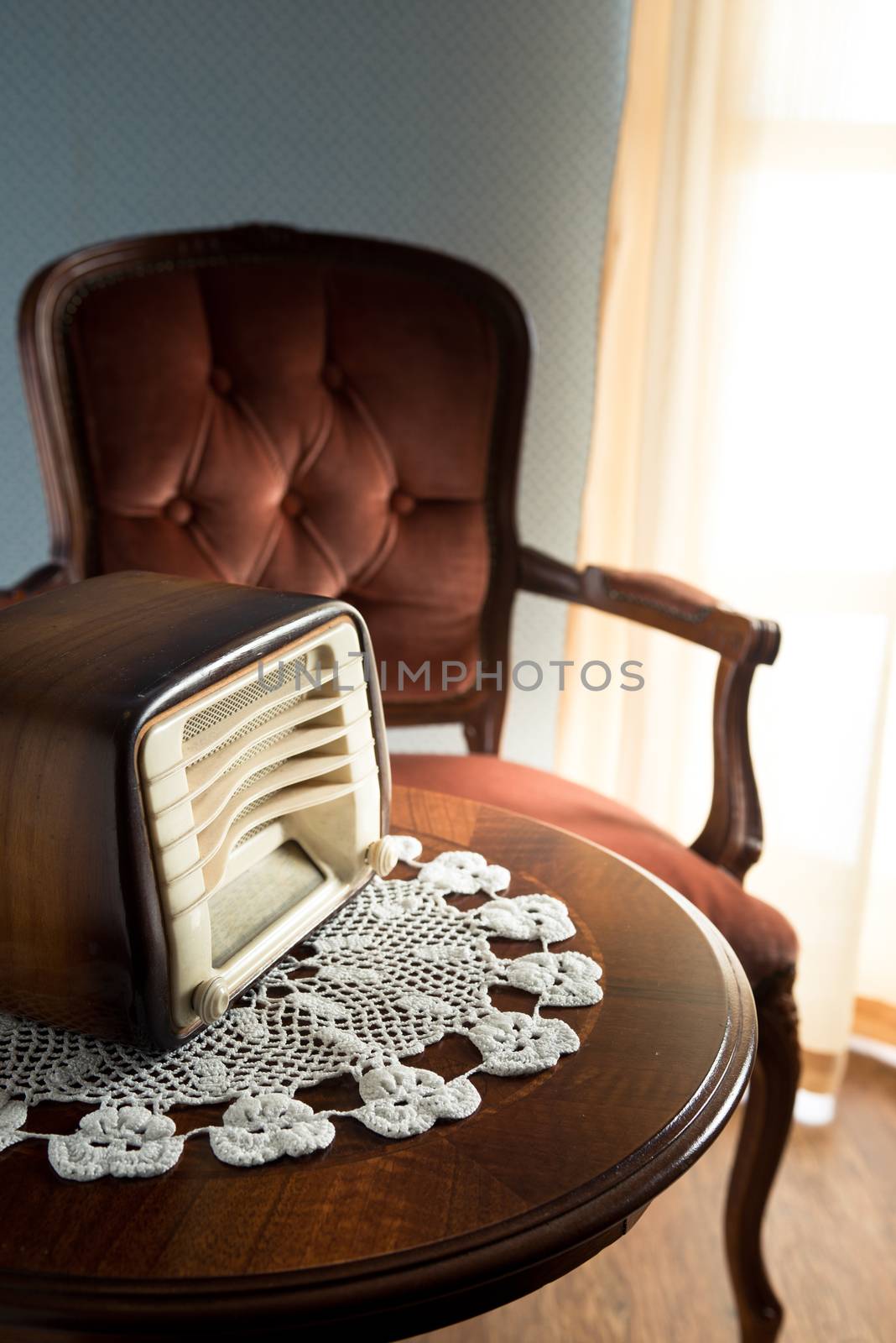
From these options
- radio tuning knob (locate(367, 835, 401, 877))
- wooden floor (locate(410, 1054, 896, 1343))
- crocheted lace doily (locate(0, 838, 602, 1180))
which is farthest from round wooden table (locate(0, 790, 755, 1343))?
wooden floor (locate(410, 1054, 896, 1343))

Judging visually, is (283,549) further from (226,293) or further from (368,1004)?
(368,1004)

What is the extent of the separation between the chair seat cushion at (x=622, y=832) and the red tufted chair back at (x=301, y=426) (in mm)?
186

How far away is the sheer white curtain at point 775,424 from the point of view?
1517mm

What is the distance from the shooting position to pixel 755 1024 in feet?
2.39

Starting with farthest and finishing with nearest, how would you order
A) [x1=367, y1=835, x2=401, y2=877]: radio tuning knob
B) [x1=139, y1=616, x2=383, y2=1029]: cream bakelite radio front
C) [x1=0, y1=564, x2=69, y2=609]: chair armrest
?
[x1=0, y1=564, x2=69, y2=609]: chair armrest < [x1=367, y1=835, x2=401, y2=877]: radio tuning knob < [x1=139, y1=616, x2=383, y2=1029]: cream bakelite radio front

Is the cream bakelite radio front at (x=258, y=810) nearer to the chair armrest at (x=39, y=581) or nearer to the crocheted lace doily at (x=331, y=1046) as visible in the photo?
the crocheted lace doily at (x=331, y=1046)

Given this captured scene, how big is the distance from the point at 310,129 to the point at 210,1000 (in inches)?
53.6

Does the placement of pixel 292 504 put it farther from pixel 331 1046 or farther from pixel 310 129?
pixel 331 1046

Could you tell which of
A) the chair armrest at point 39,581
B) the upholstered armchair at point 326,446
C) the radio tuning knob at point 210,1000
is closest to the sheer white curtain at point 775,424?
the upholstered armchair at point 326,446

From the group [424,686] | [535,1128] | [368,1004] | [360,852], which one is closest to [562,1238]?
[535,1128]

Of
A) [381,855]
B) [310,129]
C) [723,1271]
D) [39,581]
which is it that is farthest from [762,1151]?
[310,129]

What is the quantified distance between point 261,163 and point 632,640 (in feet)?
2.76

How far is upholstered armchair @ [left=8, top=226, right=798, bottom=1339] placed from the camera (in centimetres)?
138

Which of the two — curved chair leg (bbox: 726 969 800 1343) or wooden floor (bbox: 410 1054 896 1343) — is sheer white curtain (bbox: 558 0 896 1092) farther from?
curved chair leg (bbox: 726 969 800 1343)
